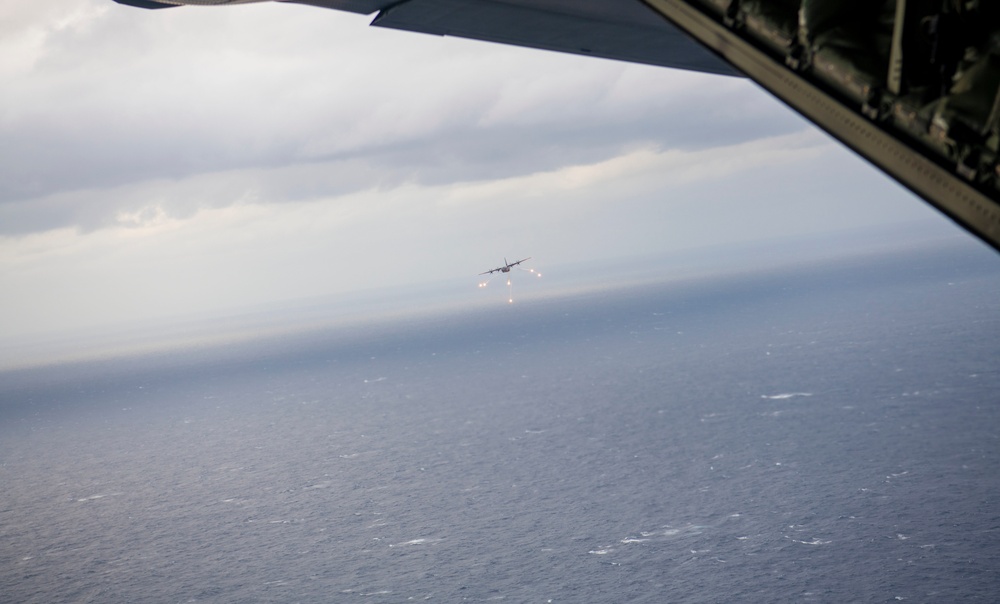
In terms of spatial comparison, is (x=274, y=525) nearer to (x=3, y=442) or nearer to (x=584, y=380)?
(x=584, y=380)

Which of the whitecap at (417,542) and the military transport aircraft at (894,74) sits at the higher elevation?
the military transport aircraft at (894,74)

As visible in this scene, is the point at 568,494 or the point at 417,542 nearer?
the point at 417,542

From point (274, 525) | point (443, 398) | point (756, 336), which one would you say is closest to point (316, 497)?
point (274, 525)

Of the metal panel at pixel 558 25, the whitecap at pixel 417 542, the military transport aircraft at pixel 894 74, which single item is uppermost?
the metal panel at pixel 558 25

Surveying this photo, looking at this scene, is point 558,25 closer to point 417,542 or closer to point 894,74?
point 894,74

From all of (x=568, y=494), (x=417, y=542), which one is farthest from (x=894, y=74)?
(x=568, y=494)

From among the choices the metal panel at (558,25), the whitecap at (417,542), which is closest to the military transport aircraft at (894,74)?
the metal panel at (558,25)

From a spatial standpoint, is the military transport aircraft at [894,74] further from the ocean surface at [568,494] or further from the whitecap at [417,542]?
the whitecap at [417,542]

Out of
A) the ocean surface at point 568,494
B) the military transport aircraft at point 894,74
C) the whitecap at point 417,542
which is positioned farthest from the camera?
the whitecap at point 417,542
